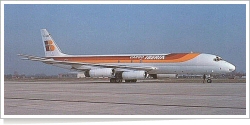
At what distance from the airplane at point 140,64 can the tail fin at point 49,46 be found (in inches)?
49.6

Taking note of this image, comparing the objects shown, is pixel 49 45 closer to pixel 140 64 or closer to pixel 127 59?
pixel 127 59

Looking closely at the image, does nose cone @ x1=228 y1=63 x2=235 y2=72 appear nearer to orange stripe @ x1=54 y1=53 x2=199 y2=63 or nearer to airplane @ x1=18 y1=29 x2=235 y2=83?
airplane @ x1=18 y1=29 x2=235 y2=83

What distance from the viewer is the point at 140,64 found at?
132ft

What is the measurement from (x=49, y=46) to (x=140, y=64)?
521 inches

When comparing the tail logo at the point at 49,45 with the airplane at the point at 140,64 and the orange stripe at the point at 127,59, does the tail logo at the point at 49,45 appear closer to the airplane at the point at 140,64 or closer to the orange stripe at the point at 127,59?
the airplane at the point at 140,64

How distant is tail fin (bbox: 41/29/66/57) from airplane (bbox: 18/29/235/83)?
1.26 meters

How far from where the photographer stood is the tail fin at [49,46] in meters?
46.7

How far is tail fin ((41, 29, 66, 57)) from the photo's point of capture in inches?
1838

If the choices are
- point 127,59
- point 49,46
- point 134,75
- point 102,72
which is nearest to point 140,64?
point 127,59

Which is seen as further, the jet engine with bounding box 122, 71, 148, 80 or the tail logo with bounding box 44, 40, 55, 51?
the tail logo with bounding box 44, 40, 55, 51

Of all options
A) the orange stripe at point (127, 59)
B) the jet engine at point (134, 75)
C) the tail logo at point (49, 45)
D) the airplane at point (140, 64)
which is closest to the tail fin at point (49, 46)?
the tail logo at point (49, 45)

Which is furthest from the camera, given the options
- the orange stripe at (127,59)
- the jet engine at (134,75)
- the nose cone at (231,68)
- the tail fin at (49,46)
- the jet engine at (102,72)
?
the tail fin at (49,46)

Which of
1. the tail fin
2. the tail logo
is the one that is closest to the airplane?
the tail fin

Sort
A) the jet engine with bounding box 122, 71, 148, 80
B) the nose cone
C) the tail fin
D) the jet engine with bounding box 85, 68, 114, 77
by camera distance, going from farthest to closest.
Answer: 1. the tail fin
2. the jet engine with bounding box 85, 68, 114, 77
3. the jet engine with bounding box 122, 71, 148, 80
4. the nose cone
